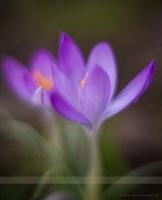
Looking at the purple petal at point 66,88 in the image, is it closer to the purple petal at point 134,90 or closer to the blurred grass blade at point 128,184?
the purple petal at point 134,90

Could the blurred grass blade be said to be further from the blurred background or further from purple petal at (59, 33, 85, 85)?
purple petal at (59, 33, 85, 85)

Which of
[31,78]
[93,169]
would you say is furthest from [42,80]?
[93,169]

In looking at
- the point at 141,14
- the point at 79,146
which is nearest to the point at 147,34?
the point at 141,14

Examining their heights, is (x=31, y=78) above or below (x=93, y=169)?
above

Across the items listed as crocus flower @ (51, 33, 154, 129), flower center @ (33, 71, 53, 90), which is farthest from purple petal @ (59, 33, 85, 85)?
flower center @ (33, 71, 53, 90)

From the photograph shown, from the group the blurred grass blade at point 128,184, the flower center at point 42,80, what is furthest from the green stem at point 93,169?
the flower center at point 42,80

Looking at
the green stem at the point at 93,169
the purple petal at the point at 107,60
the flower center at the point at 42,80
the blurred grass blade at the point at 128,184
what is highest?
the purple petal at the point at 107,60

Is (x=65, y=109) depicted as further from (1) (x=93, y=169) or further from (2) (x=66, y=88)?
(1) (x=93, y=169)
